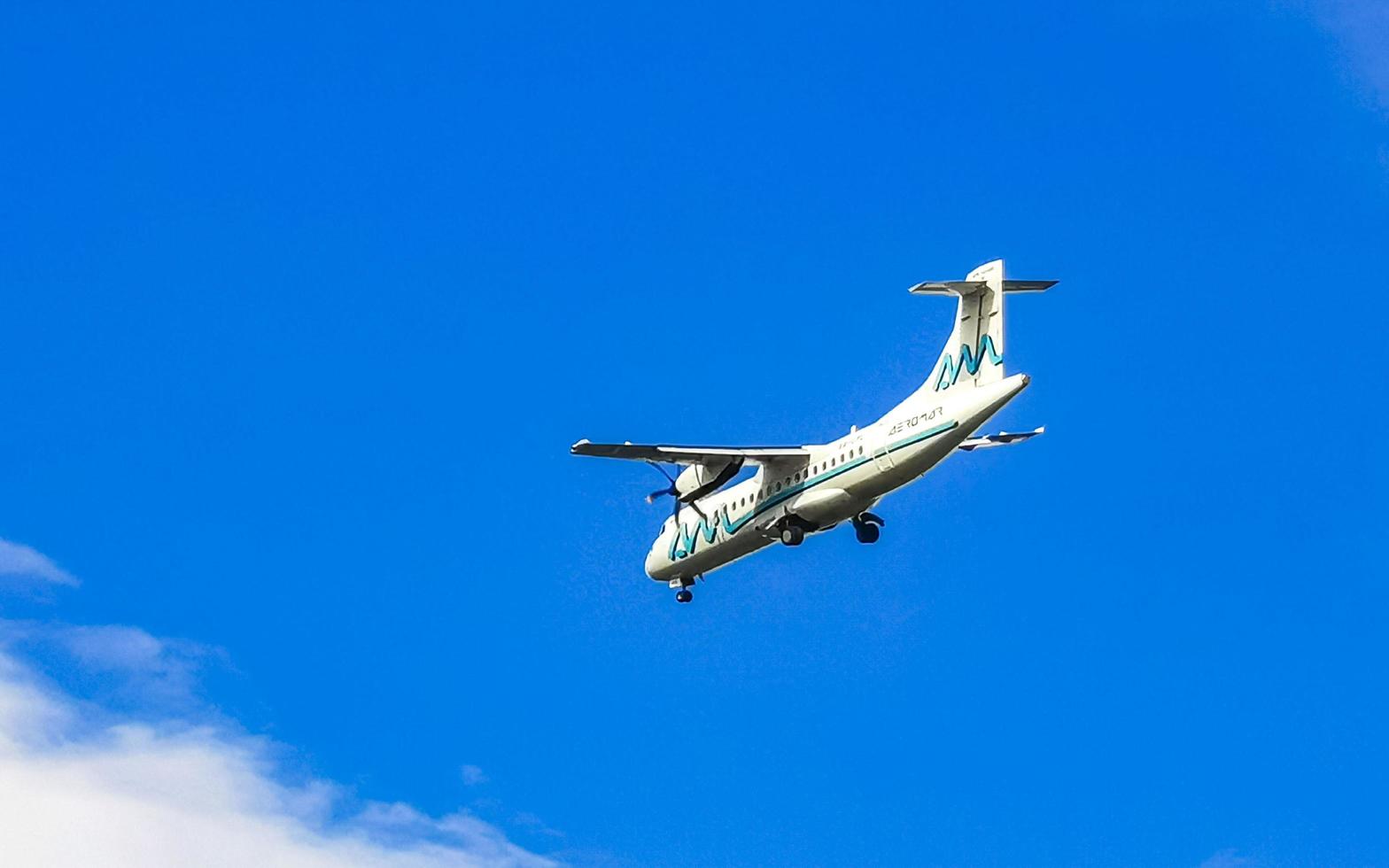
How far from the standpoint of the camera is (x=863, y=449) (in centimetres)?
7094

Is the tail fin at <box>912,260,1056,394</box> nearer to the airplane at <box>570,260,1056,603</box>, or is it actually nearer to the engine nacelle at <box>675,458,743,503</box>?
the airplane at <box>570,260,1056,603</box>

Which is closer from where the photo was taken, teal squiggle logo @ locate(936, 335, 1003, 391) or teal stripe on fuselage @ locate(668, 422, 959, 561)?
teal stripe on fuselage @ locate(668, 422, 959, 561)

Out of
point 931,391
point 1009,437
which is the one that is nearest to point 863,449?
point 931,391

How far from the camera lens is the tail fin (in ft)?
227

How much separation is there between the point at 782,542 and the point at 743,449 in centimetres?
332

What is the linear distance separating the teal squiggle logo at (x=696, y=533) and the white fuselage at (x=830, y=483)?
30 mm

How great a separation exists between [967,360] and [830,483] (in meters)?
6.06

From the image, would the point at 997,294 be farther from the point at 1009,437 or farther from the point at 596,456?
the point at 596,456

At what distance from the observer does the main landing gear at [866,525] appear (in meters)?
74.9

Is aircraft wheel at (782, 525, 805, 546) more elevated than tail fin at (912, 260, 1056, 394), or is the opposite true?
tail fin at (912, 260, 1056, 394)

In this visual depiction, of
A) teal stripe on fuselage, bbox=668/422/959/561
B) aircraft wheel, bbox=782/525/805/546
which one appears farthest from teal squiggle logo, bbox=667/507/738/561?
aircraft wheel, bbox=782/525/805/546

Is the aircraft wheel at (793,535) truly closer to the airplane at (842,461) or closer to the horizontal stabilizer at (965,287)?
the airplane at (842,461)

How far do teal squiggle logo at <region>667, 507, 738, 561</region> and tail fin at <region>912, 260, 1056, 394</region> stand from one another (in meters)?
9.90

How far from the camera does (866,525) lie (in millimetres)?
75000
